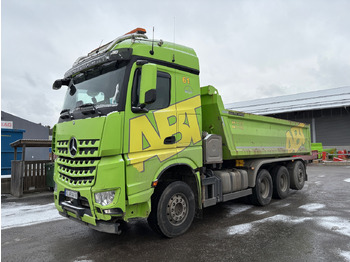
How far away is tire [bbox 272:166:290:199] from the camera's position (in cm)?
758

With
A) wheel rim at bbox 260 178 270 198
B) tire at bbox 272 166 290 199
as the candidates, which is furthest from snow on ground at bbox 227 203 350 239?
tire at bbox 272 166 290 199

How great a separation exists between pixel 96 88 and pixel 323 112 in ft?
83.8

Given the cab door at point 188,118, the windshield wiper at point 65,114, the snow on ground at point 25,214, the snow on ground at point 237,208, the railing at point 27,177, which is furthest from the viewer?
the railing at point 27,177

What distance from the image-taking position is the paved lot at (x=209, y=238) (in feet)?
12.5

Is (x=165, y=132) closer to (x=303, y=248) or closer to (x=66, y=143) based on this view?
(x=66, y=143)

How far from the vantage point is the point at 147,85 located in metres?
3.83

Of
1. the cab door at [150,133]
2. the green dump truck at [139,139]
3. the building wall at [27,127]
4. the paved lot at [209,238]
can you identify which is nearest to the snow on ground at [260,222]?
the paved lot at [209,238]

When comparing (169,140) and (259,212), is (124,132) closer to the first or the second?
(169,140)

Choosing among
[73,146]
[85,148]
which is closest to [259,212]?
[85,148]

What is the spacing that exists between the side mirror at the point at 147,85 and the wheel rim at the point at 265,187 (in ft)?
15.7

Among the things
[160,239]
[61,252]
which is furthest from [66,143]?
[160,239]

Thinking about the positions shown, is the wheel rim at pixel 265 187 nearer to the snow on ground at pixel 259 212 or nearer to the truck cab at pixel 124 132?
the snow on ground at pixel 259 212

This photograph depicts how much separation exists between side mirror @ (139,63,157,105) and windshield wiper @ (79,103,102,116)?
0.72 m

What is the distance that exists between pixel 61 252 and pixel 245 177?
440 cm
